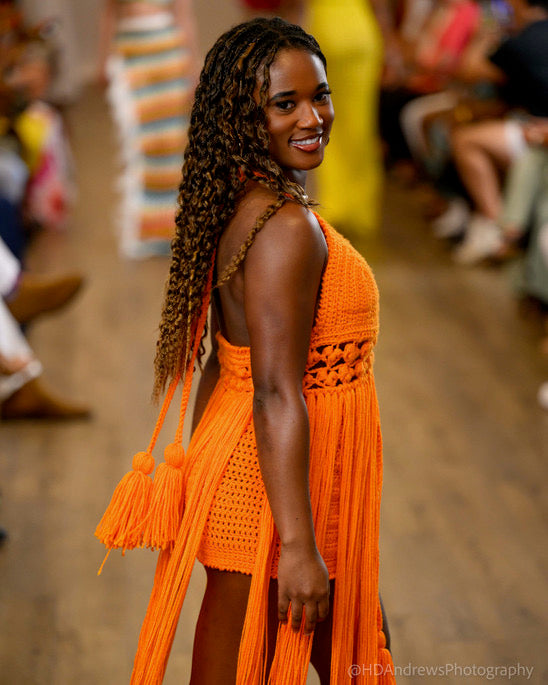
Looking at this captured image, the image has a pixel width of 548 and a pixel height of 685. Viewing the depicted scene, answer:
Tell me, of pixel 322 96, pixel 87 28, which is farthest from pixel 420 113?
pixel 87 28

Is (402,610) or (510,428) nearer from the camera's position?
(402,610)

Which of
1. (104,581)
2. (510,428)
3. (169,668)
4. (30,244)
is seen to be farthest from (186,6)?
(169,668)

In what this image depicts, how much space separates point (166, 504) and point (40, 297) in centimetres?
197

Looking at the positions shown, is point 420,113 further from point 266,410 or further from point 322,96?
point 266,410

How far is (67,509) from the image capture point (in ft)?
8.36

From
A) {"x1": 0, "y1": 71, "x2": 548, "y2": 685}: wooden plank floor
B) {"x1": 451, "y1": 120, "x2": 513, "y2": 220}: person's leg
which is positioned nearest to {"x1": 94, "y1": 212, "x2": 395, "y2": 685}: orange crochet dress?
{"x1": 0, "y1": 71, "x2": 548, "y2": 685}: wooden plank floor

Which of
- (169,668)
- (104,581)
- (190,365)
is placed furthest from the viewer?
(104,581)

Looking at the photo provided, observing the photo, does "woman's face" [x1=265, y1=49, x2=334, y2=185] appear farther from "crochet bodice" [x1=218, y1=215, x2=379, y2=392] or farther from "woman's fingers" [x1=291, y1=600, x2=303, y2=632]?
"woman's fingers" [x1=291, y1=600, x2=303, y2=632]

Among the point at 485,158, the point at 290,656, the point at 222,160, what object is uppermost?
the point at 485,158

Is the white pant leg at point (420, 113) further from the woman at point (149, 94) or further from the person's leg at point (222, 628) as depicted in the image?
the person's leg at point (222, 628)

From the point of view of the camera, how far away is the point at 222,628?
1262 mm

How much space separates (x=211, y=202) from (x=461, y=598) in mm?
1345

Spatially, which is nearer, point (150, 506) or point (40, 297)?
point (150, 506)

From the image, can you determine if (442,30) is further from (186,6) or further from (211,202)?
(211,202)
